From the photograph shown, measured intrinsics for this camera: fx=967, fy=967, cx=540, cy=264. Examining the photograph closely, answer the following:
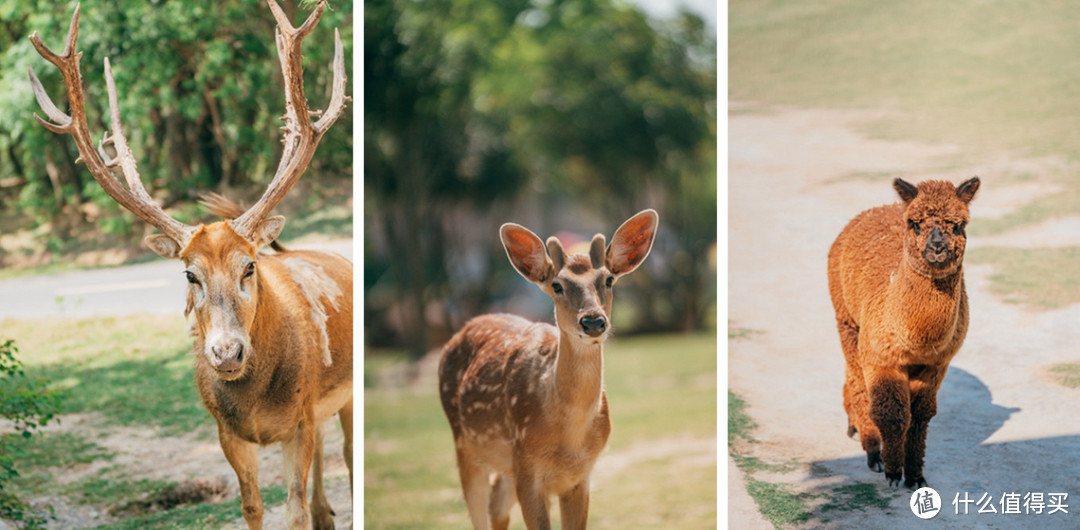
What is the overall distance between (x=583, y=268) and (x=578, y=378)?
1.27ft

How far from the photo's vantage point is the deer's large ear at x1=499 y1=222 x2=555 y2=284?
3521mm

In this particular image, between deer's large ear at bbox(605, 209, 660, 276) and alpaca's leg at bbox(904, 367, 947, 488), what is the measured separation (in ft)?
3.79

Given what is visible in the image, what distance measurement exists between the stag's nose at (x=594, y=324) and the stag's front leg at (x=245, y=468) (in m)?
1.34

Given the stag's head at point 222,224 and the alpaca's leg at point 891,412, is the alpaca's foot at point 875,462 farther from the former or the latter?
the stag's head at point 222,224

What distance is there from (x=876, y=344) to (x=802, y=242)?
25.8 inches

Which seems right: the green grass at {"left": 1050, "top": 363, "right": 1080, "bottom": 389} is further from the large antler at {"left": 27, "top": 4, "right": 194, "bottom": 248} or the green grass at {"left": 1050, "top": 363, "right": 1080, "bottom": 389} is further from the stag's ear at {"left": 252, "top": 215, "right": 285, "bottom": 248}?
the large antler at {"left": 27, "top": 4, "right": 194, "bottom": 248}

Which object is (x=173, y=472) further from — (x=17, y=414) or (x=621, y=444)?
(x=621, y=444)

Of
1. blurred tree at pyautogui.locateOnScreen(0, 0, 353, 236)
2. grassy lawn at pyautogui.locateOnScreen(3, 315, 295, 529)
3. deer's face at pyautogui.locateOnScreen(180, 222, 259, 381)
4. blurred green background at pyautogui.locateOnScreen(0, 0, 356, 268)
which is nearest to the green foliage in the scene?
grassy lawn at pyautogui.locateOnScreen(3, 315, 295, 529)

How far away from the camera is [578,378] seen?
3.38 meters

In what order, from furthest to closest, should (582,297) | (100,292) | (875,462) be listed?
(100,292) → (875,462) → (582,297)

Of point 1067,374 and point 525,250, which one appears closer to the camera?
point 525,250

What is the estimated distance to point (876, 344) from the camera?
3701 mm

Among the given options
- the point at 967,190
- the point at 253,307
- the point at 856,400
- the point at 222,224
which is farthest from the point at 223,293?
the point at 967,190

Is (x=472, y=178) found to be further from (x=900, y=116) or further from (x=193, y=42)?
(x=900, y=116)
